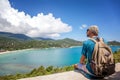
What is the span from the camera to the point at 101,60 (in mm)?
3662

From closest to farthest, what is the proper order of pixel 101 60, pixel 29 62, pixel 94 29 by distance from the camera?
pixel 101 60, pixel 94 29, pixel 29 62

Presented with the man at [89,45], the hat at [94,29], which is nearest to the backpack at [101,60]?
the man at [89,45]

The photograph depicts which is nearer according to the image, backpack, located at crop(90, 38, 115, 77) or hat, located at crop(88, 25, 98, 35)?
backpack, located at crop(90, 38, 115, 77)

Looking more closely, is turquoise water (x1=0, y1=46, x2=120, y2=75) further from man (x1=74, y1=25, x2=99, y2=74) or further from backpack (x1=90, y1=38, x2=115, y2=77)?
backpack (x1=90, y1=38, x2=115, y2=77)

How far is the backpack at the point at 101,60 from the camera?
3666 mm

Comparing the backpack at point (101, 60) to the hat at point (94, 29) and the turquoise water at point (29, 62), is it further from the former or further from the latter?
the turquoise water at point (29, 62)

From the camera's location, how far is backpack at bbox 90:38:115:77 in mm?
3666

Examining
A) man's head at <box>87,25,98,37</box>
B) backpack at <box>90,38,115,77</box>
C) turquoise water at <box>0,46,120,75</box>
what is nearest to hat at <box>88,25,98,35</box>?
man's head at <box>87,25,98,37</box>

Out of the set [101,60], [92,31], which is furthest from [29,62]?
[101,60]

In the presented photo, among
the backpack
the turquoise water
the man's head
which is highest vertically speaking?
the man's head

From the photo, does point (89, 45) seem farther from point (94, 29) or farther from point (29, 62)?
point (29, 62)

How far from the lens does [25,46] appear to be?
626 ft

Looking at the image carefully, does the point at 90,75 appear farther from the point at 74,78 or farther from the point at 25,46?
the point at 25,46

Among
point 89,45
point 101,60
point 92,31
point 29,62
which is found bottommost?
point 29,62
